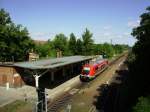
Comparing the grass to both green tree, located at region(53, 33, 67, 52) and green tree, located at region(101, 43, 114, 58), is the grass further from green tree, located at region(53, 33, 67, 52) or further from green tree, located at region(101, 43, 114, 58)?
green tree, located at region(101, 43, 114, 58)

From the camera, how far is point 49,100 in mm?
31641

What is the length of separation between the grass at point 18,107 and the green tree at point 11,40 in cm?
2881

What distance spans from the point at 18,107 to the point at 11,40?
3248 centimetres

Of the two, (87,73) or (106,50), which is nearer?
(87,73)

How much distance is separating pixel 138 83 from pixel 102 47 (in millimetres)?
76136

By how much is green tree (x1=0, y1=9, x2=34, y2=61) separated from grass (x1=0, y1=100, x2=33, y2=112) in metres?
28.8

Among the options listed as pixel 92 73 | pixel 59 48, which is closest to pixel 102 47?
pixel 59 48

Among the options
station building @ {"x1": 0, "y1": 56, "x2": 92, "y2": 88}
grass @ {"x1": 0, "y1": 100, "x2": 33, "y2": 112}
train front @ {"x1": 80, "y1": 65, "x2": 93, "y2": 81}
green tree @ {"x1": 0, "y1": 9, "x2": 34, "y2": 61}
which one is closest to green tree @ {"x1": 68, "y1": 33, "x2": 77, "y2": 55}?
green tree @ {"x1": 0, "y1": 9, "x2": 34, "y2": 61}

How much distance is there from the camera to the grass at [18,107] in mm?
27141

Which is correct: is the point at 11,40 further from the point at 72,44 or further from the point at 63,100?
the point at 63,100

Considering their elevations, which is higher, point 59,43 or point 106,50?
point 59,43

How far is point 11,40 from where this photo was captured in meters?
57.8

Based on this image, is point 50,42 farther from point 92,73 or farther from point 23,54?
point 92,73

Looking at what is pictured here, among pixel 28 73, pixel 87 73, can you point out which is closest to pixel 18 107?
pixel 28 73
